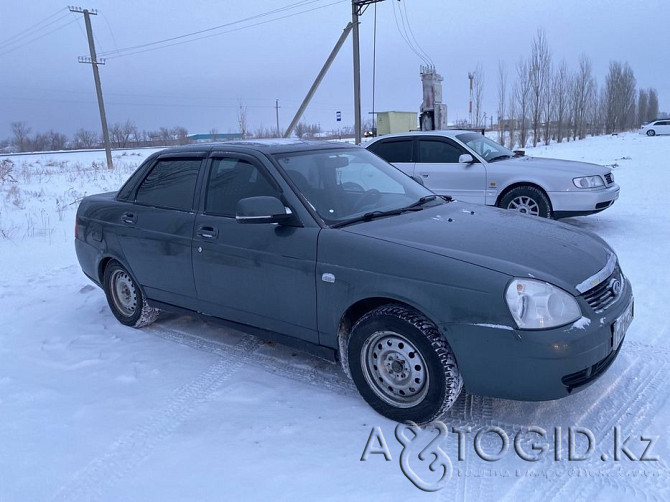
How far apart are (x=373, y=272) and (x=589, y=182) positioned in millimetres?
6013

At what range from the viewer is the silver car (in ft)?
25.3

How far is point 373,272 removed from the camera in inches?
120

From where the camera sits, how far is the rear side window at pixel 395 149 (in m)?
8.95

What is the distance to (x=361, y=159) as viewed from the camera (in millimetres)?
4414

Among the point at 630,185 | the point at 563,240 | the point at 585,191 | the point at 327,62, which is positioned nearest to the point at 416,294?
the point at 563,240

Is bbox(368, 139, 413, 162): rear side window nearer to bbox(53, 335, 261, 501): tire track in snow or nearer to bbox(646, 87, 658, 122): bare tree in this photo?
bbox(53, 335, 261, 501): tire track in snow

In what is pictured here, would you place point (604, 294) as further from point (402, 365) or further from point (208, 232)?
point (208, 232)

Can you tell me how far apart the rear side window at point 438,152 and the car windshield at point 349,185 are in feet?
14.2

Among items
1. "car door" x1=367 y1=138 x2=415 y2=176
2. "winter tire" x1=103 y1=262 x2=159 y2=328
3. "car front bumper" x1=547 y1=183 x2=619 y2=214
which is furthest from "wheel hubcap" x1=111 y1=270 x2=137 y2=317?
"car front bumper" x1=547 y1=183 x2=619 y2=214

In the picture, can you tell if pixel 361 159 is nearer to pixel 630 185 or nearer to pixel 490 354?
pixel 490 354

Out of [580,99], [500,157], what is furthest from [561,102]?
[500,157]

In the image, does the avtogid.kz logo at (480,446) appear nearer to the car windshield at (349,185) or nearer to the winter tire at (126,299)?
the car windshield at (349,185)

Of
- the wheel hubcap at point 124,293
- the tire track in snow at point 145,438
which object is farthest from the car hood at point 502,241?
the wheel hubcap at point 124,293

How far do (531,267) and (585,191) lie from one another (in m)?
5.57
